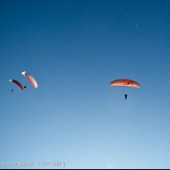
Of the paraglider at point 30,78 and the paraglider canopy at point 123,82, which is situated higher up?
the paraglider at point 30,78

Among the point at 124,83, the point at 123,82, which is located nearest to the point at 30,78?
the point at 123,82

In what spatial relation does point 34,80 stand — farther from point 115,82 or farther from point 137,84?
point 137,84

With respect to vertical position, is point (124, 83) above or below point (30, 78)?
below

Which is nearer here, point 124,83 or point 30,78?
point 124,83

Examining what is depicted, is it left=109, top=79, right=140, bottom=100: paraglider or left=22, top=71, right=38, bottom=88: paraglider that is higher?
left=22, top=71, right=38, bottom=88: paraglider

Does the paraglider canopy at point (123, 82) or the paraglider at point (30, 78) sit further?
the paraglider at point (30, 78)

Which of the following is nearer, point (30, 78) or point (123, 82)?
point (123, 82)

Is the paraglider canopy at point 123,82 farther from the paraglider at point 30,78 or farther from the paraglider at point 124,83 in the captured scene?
the paraglider at point 30,78

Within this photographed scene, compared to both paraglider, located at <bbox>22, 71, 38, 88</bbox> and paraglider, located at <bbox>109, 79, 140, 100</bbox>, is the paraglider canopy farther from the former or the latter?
paraglider, located at <bbox>22, 71, 38, 88</bbox>

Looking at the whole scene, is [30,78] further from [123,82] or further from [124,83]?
[124,83]

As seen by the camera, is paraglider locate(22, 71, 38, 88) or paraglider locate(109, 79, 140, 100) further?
paraglider locate(22, 71, 38, 88)

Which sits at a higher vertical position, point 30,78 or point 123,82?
point 30,78

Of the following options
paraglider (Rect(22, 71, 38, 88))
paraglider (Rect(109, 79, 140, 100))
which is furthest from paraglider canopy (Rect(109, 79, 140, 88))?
paraglider (Rect(22, 71, 38, 88))

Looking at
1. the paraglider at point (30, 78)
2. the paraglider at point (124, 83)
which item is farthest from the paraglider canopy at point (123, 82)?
the paraglider at point (30, 78)
